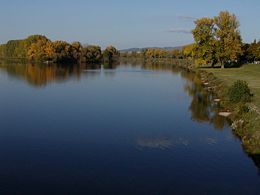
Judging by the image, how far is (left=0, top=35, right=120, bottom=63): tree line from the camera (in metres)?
136

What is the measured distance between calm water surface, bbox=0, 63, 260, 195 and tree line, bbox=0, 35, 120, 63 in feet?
328

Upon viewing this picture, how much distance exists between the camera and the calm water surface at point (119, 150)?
17.2m

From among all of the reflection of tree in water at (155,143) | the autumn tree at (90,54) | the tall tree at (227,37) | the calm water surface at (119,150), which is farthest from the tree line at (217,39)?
the autumn tree at (90,54)

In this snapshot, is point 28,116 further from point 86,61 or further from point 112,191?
point 86,61

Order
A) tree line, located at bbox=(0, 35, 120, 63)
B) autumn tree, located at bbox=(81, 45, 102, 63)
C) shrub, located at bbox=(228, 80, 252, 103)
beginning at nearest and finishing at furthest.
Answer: shrub, located at bbox=(228, 80, 252, 103) < tree line, located at bbox=(0, 35, 120, 63) < autumn tree, located at bbox=(81, 45, 102, 63)

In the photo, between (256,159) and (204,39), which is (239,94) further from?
(204,39)

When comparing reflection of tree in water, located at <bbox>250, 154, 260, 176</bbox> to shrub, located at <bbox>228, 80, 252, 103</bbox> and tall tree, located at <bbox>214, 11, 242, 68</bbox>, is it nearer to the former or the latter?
shrub, located at <bbox>228, 80, 252, 103</bbox>

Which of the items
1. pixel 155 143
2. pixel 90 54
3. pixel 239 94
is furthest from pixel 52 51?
pixel 155 143

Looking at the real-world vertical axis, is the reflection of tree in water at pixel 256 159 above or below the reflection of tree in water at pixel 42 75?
below

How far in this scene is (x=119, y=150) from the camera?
73.5ft

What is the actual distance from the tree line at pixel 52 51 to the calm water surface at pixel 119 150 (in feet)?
328

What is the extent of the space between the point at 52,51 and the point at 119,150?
11729 centimetres

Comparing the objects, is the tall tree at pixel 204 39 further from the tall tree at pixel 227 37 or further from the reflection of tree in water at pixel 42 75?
the reflection of tree in water at pixel 42 75

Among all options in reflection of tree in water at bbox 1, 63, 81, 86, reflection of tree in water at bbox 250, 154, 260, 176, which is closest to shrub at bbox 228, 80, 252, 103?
reflection of tree in water at bbox 250, 154, 260, 176
